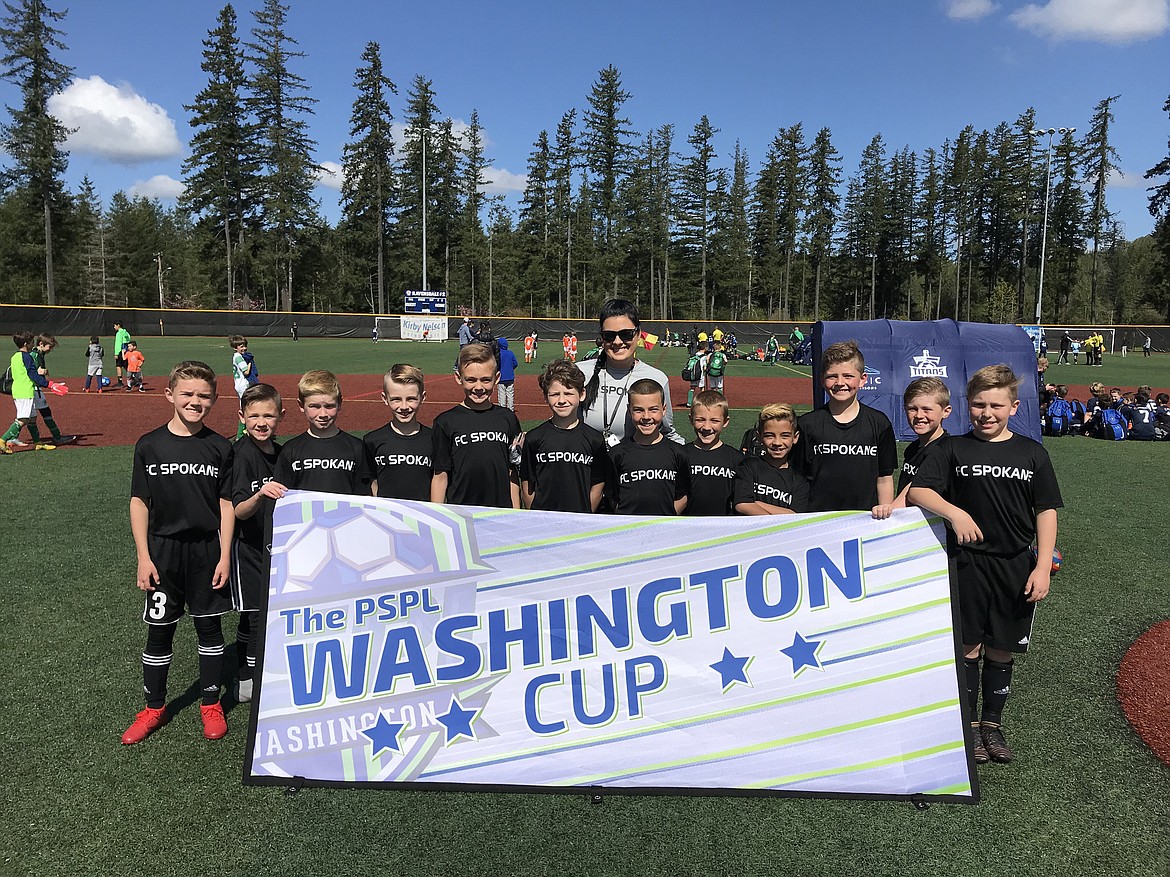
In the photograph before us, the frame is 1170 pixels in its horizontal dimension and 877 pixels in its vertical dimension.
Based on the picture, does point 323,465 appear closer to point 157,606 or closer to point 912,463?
point 157,606

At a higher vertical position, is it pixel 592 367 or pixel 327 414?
pixel 592 367

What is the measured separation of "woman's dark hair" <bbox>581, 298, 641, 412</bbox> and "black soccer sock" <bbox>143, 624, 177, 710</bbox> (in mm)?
2688

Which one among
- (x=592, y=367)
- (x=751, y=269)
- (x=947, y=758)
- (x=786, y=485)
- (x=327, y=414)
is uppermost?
(x=751, y=269)

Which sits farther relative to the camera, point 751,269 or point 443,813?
point 751,269

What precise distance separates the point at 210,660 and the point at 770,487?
3.40 metres

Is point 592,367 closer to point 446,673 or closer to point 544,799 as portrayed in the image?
point 446,673

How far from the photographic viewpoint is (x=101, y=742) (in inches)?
148

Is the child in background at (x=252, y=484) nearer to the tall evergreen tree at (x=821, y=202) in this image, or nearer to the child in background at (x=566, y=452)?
the child in background at (x=566, y=452)

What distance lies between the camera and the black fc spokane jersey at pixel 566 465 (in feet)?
13.4

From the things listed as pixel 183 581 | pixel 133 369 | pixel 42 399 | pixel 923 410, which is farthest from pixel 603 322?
pixel 133 369

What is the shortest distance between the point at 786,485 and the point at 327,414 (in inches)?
107

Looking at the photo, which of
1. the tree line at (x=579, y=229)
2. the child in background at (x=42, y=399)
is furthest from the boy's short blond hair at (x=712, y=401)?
the tree line at (x=579, y=229)

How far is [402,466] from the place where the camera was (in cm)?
418

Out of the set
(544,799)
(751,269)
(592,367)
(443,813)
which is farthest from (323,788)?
(751,269)
